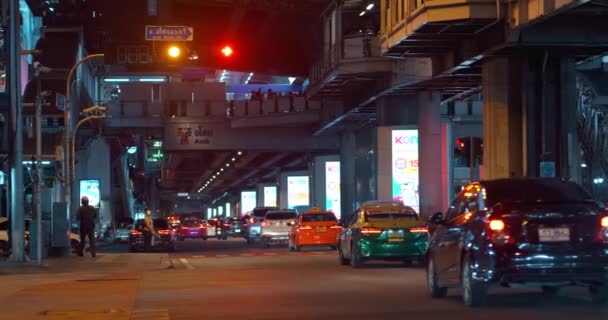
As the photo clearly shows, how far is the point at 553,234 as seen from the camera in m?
13.9

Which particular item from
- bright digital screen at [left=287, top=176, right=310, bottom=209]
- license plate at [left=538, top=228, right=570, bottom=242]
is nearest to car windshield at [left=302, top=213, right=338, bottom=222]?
license plate at [left=538, top=228, right=570, bottom=242]

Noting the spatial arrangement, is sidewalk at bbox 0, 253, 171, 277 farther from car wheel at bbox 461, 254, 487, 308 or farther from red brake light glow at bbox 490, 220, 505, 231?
red brake light glow at bbox 490, 220, 505, 231

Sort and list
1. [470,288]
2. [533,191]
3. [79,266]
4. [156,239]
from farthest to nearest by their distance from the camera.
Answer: [156,239], [79,266], [533,191], [470,288]

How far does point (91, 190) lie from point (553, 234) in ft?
212

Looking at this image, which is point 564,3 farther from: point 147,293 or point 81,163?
point 81,163

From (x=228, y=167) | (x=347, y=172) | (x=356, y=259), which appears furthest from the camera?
(x=228, y=167)

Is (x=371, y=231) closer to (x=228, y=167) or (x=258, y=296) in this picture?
(x=258, y=296)

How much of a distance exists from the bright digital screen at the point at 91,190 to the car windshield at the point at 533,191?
206ft

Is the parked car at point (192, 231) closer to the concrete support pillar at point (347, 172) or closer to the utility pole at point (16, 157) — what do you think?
the concrete support pillar at point (347, 172)

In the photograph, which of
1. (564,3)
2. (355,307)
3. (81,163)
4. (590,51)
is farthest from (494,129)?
(81,163)

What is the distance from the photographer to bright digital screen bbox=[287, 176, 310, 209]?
90.4m

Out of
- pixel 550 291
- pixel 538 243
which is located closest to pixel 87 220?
pixel 550 291

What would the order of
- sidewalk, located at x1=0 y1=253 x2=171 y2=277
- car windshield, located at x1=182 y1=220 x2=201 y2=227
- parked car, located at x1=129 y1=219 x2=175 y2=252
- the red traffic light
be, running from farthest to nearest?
car windshield, located at x1=182 y1=220 x2=201 y2=227, parked car, located at x1=129 y1=219 x2=175 y2=252, the red traffic light, sidewalk, located at x1=0 y1=253 x2=171 y2=277

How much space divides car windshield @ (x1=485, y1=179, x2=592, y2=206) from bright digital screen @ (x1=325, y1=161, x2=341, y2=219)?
57633mm
